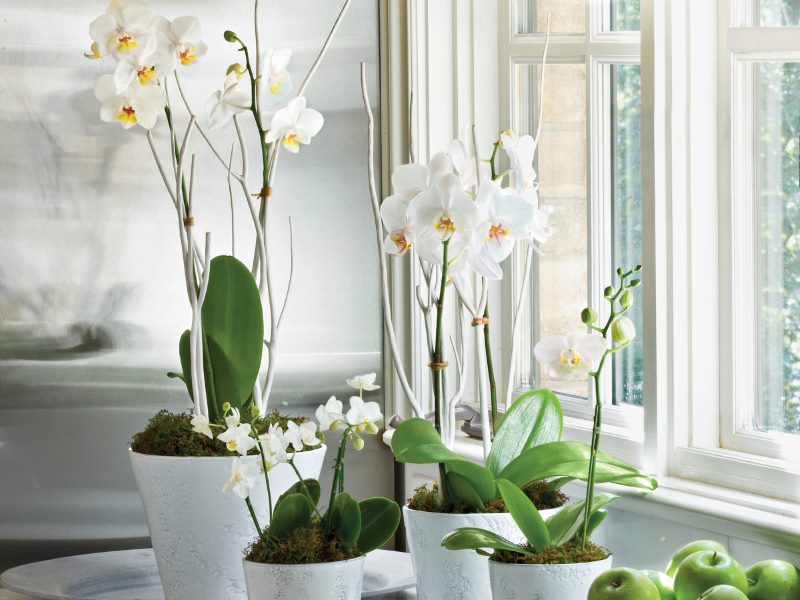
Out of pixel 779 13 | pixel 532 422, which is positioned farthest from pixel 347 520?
pixel 779 13

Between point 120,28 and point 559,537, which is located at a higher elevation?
point 120,28

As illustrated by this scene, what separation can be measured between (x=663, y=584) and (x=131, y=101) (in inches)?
31.3

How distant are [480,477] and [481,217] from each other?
0.95 ft

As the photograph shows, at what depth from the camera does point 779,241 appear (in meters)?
1.26

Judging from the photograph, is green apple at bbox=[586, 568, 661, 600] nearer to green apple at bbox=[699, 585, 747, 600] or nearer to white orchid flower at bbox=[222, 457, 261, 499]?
green apple at bbox=[699, 585, 747, 600]

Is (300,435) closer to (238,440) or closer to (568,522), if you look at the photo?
(238,440)

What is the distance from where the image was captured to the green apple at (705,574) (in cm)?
96

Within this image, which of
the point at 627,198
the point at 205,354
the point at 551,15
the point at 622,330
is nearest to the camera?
the point at 622,330

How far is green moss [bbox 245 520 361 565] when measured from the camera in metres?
1.08

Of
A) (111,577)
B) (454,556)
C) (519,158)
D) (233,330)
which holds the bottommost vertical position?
(111,577)

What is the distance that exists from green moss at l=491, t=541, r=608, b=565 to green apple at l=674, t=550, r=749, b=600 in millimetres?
78

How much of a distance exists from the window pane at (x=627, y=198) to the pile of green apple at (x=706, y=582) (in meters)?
0.49

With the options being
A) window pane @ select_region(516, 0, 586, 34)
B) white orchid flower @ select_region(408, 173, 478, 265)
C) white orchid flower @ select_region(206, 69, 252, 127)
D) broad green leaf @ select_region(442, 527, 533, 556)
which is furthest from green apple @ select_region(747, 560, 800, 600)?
window pane @ select_region(516, 0, 586, 34)

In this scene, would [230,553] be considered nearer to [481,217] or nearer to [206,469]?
[206,469]
